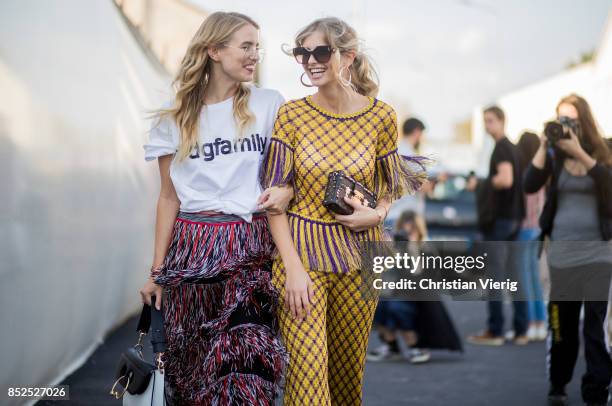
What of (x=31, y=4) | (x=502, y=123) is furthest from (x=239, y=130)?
(x=502, y=123)

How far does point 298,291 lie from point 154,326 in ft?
2.23

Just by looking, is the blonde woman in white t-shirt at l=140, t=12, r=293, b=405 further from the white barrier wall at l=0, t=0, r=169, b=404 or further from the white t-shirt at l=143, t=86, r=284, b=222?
the white barrier wall at l=0, t=0, r=169, b=404

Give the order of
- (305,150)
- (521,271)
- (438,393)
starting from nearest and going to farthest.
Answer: (305,150)
(438,393)
(521,271)

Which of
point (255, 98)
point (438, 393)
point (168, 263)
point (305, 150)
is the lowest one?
point (438, 393)

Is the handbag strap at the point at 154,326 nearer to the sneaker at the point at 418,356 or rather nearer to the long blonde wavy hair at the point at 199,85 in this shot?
the long blonde wavy hair at the point at 199,85

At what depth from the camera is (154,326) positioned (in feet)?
12.6

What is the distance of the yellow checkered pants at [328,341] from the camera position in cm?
358

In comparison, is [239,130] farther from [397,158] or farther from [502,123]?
[502,123]

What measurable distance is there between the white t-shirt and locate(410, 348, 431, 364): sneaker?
13.3 ft

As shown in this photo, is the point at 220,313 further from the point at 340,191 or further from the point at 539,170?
the point at 539,170

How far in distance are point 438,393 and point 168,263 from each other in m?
3.04

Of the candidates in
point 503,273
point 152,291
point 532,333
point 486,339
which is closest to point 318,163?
point 152,291

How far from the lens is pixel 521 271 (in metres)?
8.76

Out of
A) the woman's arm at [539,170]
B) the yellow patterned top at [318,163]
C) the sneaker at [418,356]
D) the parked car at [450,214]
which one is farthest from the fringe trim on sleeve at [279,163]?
the parked car at [450,214]
